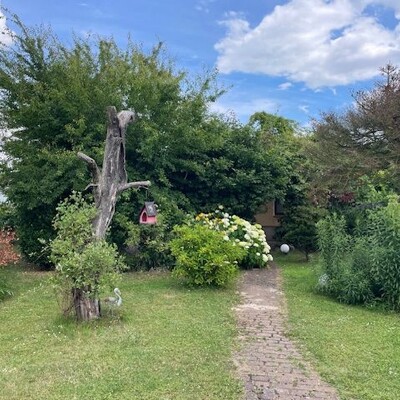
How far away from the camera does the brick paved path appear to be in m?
4.00

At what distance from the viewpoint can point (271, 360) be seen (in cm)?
484

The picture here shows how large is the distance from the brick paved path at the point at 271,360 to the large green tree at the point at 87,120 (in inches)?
200

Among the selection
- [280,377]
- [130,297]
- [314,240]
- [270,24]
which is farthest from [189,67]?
[280,377]

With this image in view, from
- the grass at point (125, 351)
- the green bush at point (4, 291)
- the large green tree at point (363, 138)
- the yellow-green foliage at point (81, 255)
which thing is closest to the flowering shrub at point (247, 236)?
the large green tree at point (363, 138)

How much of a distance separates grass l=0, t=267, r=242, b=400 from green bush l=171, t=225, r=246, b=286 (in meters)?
0.83

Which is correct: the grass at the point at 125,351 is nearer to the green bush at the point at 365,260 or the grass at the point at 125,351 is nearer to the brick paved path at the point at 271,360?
the brick paved path at the point at 271,360

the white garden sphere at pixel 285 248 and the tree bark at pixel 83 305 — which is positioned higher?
the white garden sphere at pixel 285 248

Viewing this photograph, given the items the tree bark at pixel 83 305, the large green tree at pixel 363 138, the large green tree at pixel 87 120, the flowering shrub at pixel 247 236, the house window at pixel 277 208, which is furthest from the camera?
the house window at pixel 277 208

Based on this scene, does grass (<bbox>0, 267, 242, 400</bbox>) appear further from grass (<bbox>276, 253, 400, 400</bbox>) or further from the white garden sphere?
the white garden sphere

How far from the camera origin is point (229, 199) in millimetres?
13367

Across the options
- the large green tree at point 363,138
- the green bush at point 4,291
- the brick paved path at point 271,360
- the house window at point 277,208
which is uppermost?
→ the large green tree at point 363,138

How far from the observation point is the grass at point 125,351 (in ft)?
12.9

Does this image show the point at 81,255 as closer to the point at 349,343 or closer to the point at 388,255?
the point at 349,343

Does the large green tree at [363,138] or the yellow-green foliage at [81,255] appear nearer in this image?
the yellow-green foliage at [81,255]
